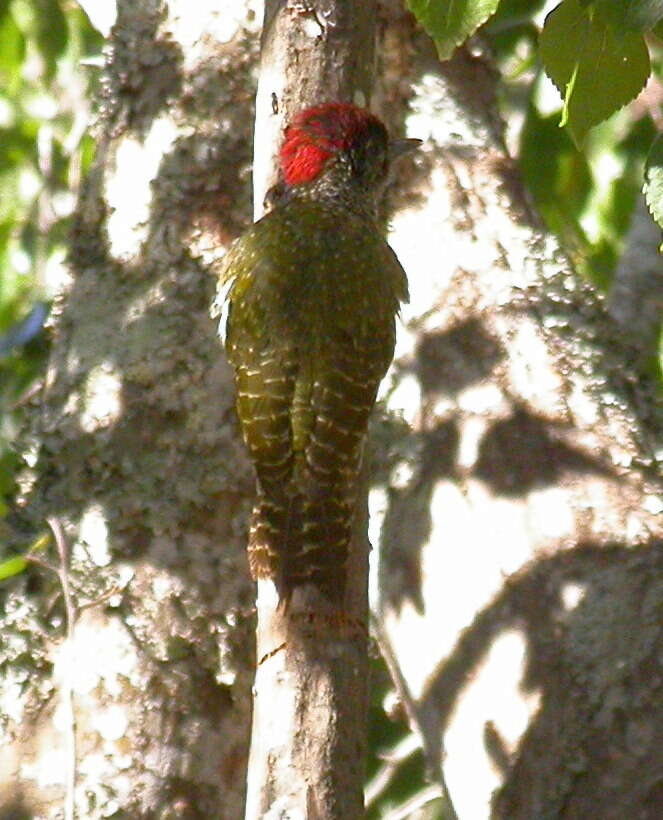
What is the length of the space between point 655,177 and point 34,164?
17.8 feet

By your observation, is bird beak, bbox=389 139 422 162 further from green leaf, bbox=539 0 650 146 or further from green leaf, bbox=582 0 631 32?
green leaf, bbox=582 0 631 32

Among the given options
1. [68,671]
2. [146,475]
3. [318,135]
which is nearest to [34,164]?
[146,475]

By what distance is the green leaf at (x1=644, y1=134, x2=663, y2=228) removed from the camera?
286 cm

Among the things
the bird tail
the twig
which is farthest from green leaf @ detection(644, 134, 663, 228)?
the twig

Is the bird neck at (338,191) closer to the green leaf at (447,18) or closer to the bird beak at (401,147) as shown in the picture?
the bird beak at (401,147)

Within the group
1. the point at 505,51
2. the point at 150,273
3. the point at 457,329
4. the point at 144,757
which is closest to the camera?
the point at 144,757

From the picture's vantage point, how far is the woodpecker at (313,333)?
12.4 feet

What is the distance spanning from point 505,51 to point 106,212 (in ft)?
7.94

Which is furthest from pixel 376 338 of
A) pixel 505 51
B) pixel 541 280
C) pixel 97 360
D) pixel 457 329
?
pixel 505 51

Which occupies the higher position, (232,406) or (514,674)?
(232,406)

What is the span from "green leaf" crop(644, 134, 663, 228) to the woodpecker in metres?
1.13

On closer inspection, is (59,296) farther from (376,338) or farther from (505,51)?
(505,51)

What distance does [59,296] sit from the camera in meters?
4.79

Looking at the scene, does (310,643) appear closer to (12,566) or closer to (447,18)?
(12,566)
